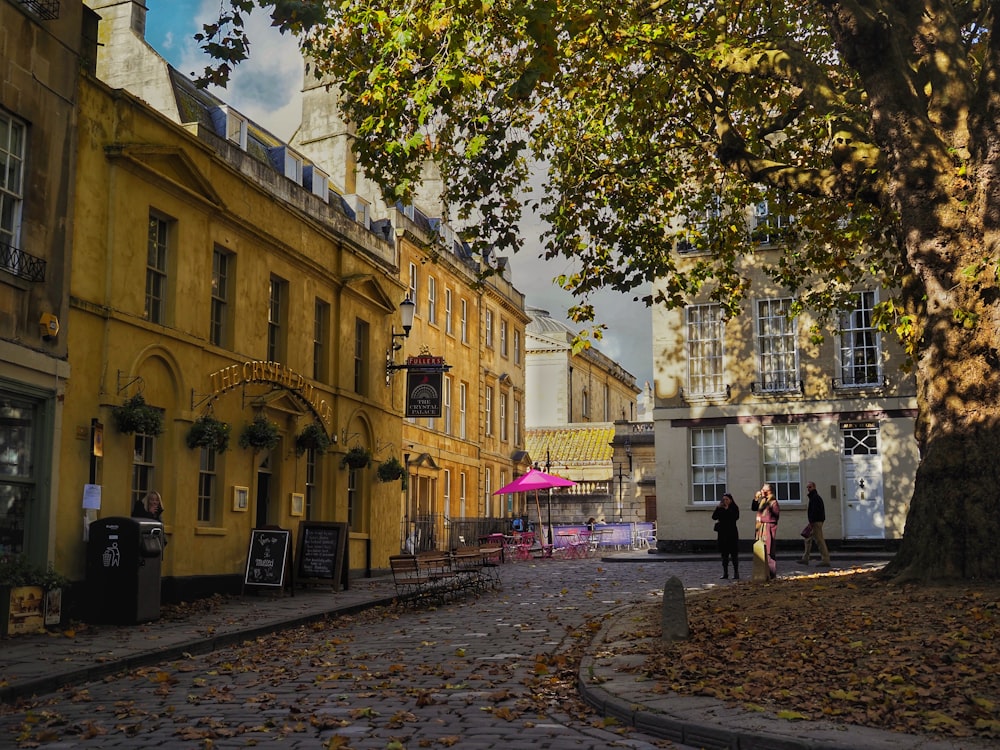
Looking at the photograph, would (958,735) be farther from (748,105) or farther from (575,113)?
(575,113)

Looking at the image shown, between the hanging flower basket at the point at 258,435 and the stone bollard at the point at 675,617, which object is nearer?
the stone bollard at the point at 675,617

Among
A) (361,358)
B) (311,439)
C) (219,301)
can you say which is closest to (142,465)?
(219,301)

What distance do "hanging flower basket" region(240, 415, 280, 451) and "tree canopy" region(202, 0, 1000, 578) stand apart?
230 inches

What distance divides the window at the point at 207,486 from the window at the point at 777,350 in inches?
737

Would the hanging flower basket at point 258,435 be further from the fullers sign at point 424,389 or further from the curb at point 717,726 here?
the curb at point 717,726

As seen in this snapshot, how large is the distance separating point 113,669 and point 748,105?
37.1 ft

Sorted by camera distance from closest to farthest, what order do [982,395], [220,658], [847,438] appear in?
[220,658] → [982,395] → [847,438]

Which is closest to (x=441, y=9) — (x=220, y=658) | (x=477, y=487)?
(x=220, y=658)

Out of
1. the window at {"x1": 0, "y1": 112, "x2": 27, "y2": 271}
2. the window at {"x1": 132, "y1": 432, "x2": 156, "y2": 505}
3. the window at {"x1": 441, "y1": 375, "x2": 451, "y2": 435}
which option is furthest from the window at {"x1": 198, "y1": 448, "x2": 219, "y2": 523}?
the window at {"x1": 441, "y1": 375, "x2": 451, "y2": 435}

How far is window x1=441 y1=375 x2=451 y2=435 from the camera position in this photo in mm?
39125

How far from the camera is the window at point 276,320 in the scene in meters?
21.1

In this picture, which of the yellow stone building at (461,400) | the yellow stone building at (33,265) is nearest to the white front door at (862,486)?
the yellow stone building at (461,400)

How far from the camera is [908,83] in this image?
12.9 meters

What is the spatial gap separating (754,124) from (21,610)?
1239cm
